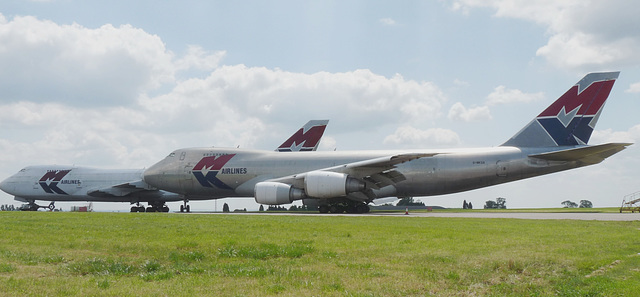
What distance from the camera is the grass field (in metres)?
6.48

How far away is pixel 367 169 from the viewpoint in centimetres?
2809

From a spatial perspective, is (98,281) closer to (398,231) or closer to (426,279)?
(426,279)

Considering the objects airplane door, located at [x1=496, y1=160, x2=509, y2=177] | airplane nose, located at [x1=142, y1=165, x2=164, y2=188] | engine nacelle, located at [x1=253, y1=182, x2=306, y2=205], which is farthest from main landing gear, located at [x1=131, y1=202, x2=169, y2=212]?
airplane door, located at [x1=496, y1=160, x2=509, y2=177]

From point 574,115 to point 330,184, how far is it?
1430 cm

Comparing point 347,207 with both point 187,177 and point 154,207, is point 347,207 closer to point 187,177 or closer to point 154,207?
point 187,177

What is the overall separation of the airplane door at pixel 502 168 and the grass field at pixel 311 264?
16.7 metres

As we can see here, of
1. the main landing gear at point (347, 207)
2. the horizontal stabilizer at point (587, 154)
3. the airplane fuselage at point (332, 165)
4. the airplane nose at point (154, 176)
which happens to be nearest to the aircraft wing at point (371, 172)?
the airplane fuselage at point (332, 165)

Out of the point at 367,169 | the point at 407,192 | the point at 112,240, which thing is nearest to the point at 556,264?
the point at 112,240

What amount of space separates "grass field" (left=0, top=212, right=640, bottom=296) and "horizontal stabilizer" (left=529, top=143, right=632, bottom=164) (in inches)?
595

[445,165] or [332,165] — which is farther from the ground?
[332,165]

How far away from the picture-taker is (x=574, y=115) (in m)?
29.5

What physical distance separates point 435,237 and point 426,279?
4.87m

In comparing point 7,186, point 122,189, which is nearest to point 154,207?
point 122,189

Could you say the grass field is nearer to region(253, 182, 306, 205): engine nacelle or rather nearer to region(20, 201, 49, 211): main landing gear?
region(253, 182, 306, 205): engine nacelle
